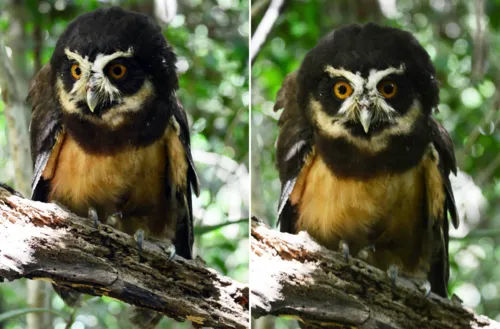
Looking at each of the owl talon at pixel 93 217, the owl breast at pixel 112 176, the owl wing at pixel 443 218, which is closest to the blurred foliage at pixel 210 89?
the owl breast at pixel 112 176

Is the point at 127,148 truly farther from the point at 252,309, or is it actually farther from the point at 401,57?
the point at 401,57

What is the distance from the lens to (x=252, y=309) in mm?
1527

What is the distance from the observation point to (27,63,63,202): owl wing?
1.57 m

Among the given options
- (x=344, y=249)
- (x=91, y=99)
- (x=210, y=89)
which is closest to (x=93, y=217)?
(x=91, y=99)

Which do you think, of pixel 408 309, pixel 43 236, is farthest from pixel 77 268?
pixel 408 309

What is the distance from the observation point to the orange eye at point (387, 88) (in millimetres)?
1452

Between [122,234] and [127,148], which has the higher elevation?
[127,148]

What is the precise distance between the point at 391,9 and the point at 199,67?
525mm

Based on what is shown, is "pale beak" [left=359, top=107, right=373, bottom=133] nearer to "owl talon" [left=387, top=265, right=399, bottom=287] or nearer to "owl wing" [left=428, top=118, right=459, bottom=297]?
"owl wing" [left=428, top=118, right=459, bottom=297]

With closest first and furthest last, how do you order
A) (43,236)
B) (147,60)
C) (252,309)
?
(43,236) < (252,309) < (147,60)

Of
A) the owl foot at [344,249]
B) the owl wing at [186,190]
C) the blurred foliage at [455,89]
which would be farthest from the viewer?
the owl wing at [186,190]

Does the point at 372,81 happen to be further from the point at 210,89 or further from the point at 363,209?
the point at 210,89

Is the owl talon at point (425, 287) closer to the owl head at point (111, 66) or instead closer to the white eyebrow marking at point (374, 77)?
the white eyebrow marking at point (374, 77)

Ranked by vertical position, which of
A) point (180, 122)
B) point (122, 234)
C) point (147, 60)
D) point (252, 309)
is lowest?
point (252, 309)
